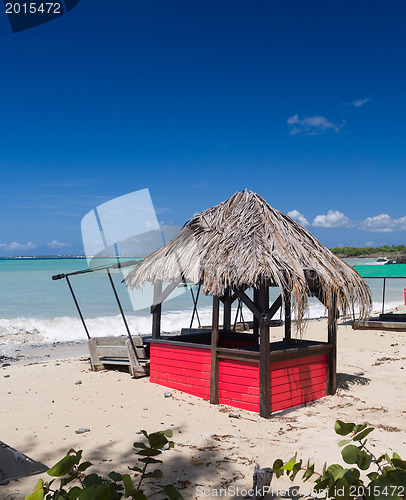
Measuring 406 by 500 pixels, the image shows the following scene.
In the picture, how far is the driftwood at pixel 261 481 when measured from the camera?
13.4 ft

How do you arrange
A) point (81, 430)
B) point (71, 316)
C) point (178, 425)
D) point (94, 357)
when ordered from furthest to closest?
point (71, 316)
point (94, 357)
point (178, 425)
point (81, 430)

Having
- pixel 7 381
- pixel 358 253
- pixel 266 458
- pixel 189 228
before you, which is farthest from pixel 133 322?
pixel 358 253

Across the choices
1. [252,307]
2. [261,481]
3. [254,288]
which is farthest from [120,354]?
[261,481]

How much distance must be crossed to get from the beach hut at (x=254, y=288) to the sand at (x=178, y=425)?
36cm

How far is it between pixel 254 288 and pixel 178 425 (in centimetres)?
265

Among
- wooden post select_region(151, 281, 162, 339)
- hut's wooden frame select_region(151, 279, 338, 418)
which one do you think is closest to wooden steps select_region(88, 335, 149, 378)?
wooden post select_region(151, 281, 162, 339)

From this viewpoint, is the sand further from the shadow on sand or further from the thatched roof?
the thatched roof

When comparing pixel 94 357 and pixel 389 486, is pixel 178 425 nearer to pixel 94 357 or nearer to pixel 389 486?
pixel 94 357

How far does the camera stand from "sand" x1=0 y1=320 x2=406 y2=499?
512 cm

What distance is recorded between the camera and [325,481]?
2.90m

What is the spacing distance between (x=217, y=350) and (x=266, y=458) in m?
2.82

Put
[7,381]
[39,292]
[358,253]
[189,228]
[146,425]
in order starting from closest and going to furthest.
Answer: [146,425], [189,228], [7,381], [39,292], [358,253]

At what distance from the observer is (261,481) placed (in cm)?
409

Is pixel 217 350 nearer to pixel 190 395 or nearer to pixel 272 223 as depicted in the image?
pixel 190 395
